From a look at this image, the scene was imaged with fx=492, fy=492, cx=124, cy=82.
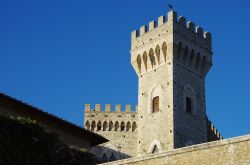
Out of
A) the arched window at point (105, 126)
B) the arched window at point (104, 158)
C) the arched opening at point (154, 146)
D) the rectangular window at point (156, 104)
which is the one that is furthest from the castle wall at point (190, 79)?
the arched window at point (105, 126)

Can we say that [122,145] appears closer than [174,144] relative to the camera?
No

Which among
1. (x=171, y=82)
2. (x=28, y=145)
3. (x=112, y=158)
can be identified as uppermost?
(x=171, y=82)

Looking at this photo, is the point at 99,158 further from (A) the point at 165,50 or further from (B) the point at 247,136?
(B) the point at 247,136

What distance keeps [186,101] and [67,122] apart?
12.3 meters

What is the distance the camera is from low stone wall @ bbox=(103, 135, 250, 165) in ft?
→ 49.6

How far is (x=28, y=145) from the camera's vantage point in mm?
15805

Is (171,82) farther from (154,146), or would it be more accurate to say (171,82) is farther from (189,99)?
(154,146)

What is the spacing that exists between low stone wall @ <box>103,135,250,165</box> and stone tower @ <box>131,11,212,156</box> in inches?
438

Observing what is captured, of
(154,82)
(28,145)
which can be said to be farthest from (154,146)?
(28,145)

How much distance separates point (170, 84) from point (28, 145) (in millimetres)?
15018

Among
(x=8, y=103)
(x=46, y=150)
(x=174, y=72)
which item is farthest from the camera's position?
(x=174, y=72)

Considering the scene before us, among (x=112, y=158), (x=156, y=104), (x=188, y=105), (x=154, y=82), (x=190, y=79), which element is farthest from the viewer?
(x=112, y=158)

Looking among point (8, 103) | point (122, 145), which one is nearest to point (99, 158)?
point (122, 145)

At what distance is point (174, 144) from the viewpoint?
91.5ft
